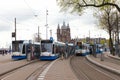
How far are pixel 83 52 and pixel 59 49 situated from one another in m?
21.8

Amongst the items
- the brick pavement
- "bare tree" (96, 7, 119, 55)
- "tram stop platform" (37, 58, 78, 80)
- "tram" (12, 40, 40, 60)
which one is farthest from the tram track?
"bare tree" (96, 7, 119, 55)

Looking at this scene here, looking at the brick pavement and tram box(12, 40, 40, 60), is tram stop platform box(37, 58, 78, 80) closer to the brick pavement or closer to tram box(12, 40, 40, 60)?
the brick pavement

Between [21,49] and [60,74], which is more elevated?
[21,49]

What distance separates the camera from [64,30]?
195 m

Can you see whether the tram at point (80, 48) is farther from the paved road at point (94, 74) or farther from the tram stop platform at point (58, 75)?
the tram stop platform at point (58, 75)

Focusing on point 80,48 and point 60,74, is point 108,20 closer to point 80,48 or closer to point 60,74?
point 80,48

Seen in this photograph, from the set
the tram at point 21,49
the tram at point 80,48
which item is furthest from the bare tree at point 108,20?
the tram at point 21,49

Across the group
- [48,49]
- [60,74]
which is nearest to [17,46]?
[48,49]

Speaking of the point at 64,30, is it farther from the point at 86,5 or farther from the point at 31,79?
the point at 31,79

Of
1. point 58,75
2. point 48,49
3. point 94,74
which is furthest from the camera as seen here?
point 48,49

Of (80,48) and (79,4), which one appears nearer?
(79,4)

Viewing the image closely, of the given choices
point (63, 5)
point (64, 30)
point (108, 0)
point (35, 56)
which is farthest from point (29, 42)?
point (64, 30)

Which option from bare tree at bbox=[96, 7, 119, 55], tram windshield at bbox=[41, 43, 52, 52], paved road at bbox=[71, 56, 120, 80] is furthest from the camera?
bare tree at bbox=[96, 7, 119, 55]

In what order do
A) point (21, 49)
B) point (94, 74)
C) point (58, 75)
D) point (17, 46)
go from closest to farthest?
point (58, 75), point (94, 74), point (17, 46), point (21, 49)
